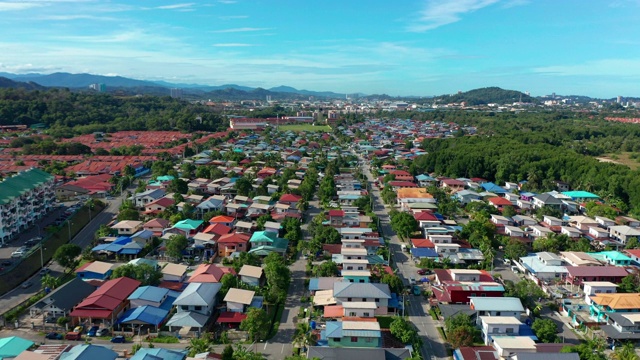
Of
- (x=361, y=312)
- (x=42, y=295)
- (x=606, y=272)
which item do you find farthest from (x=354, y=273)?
(x=42, y=295)

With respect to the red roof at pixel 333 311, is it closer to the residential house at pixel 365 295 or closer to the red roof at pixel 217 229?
the residential house at pixel 365 295

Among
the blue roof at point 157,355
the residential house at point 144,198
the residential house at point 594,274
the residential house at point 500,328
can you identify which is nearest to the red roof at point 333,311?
the residential house at point 500,328

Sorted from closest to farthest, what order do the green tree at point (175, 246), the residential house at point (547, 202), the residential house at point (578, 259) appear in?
the residential house at point (578, 259) → the green tree at point (175, 246) → the residential house at point (547, 202)

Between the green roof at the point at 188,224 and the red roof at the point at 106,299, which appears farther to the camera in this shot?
the green roof at the point at 188,224

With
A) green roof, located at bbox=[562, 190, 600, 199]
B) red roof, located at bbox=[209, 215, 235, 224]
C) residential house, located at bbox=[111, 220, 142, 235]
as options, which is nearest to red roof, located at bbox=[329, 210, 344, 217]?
red roof, located at bbox=[209, 215, 235, 224]

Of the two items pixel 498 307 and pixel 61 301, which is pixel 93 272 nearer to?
pixel 61 301

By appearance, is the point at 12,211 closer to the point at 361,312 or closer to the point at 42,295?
the point at 42,295

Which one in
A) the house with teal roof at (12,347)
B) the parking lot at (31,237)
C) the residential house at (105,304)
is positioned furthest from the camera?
the parking lot at (31,237)
